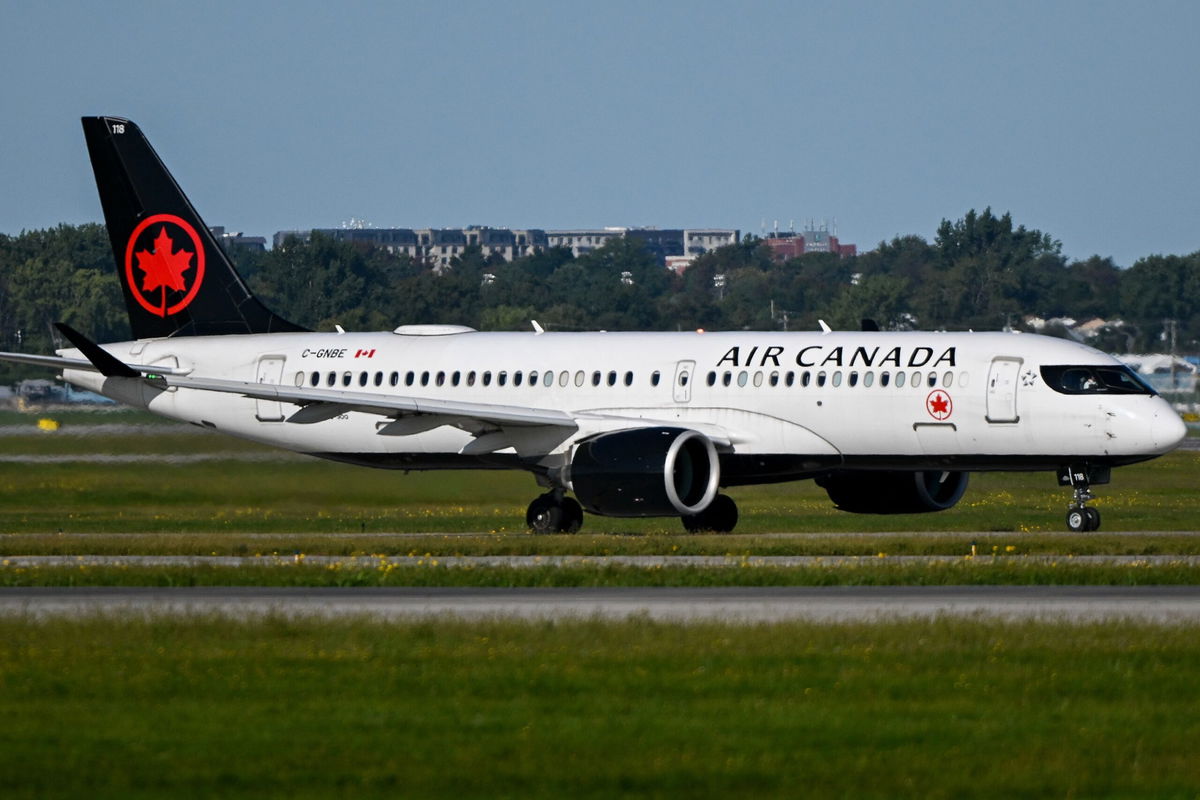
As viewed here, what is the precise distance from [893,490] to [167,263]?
52.5ft

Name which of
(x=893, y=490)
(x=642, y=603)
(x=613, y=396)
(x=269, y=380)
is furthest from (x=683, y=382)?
(x=642, y=603)

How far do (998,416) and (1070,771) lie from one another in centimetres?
2186

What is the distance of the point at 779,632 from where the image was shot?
66.2 ft

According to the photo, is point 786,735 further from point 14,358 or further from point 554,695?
point 14,358

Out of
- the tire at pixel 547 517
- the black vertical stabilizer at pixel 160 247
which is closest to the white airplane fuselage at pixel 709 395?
the black vertical stabilizer at pixel 160 247

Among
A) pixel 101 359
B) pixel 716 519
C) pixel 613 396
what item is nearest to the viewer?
pixel 101 359

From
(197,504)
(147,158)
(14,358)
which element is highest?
(147,158)

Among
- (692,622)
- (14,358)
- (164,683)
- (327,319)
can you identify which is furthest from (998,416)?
(327,319)

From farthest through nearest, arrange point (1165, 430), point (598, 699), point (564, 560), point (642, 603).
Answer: point (1165, 430)
point (564, 560)
point (642, 603)
point (598, 699)

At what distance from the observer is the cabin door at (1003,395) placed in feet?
114

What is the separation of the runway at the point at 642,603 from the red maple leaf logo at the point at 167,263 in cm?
1812

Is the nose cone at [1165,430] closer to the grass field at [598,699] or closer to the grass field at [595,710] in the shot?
the grass field at [598,699]

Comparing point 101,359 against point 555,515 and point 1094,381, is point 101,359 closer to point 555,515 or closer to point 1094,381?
point 555,515

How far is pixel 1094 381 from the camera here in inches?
1368
